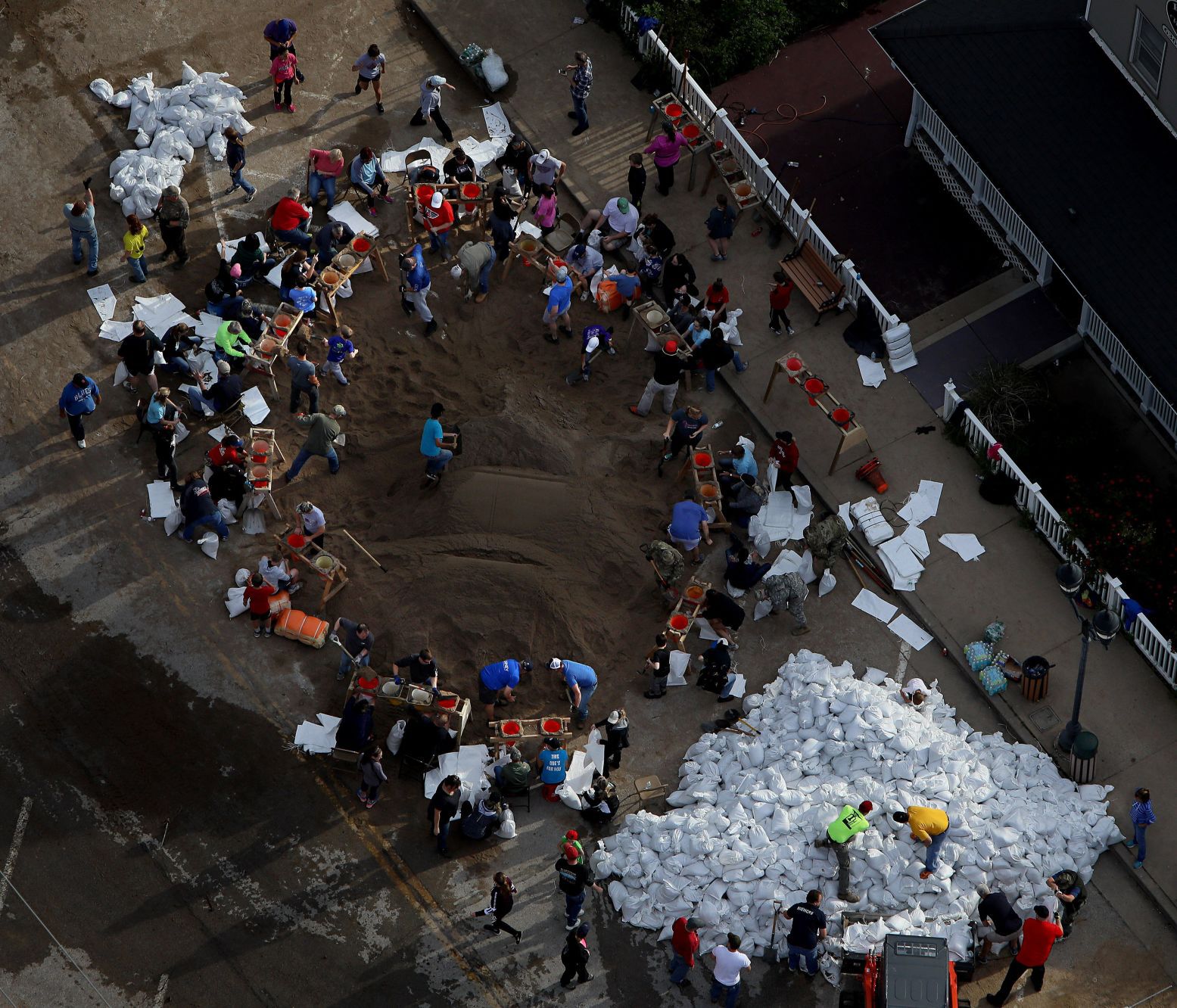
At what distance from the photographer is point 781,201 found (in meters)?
37.5

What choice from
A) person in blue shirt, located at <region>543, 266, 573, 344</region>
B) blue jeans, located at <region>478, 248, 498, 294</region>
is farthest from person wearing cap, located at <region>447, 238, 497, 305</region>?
person in blue shirt, located at <region>543, 266, 573, 344</region>

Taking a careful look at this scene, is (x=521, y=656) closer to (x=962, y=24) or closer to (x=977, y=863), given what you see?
(x=977, y=863)

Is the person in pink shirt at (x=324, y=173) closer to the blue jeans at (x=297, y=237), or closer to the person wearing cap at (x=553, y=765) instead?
the blue jeans at (x=297, y=237)

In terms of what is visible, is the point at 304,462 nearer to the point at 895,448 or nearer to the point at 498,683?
the point at 498,683

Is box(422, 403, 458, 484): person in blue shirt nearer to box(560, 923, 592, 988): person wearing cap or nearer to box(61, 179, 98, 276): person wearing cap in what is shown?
box(61, 179, 98, 276): person wearing cap

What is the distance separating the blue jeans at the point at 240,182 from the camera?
38.0m

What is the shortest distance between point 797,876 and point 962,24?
15892mm

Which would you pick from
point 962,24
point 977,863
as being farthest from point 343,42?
point 977,863

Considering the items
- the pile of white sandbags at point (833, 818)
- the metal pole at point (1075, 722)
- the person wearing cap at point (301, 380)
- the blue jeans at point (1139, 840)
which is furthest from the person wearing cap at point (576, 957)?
the person wearing cap at point (301, 380)

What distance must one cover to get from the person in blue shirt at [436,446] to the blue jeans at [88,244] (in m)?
7.35

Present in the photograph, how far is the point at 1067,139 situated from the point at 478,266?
34.7 ft

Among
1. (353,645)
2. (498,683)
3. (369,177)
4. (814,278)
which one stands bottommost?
(498,683)

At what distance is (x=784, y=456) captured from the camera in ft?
112

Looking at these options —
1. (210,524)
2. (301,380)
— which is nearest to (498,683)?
(210,524)
